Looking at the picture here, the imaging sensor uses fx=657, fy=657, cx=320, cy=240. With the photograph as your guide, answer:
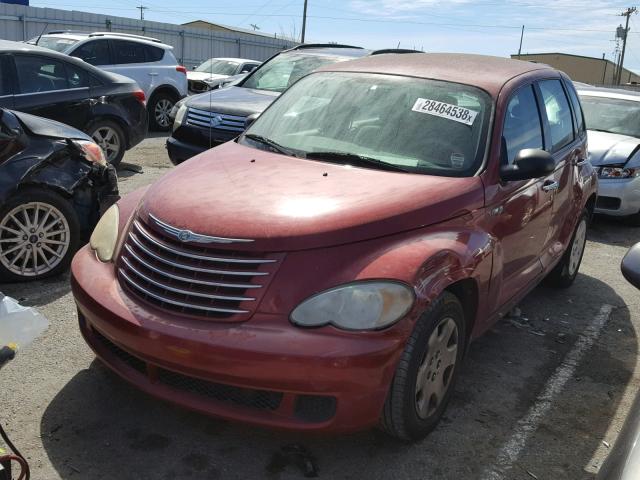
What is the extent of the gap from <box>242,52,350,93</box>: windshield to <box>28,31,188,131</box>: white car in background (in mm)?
3998

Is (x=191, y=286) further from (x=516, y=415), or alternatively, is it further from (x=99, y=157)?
(x=99, y=157)

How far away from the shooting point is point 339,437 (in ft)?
10.1

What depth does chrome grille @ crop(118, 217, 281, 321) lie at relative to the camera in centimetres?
268

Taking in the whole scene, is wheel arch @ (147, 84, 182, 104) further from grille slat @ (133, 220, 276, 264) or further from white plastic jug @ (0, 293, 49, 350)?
white plastic jug @ (0, 293, 49, 350)

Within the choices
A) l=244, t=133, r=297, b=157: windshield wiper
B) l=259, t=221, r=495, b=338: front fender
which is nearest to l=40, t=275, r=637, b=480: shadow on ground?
l=259, t=221, r=495, b=338: front fender

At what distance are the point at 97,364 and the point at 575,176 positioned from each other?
11.4 ft

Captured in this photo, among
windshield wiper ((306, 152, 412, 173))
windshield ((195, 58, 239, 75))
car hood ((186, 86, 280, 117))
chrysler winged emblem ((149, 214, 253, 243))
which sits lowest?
windshield ((195, 58, 239, 75))

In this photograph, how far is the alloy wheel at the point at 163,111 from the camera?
12781 millimetres

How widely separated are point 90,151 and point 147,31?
2358 cm

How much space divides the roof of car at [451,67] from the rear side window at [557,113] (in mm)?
207

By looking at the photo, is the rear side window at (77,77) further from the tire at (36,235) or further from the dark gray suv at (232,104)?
the tire at (36,235)

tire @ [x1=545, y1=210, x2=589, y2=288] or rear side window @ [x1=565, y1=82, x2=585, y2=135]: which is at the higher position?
rear side window @ [x1=565, y1=82, x2=585, y2=135]

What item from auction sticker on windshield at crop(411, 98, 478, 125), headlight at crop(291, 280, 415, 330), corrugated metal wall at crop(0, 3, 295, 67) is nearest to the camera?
headlight at crop(291, 280, 415, 330)

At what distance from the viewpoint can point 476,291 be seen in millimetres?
3275
